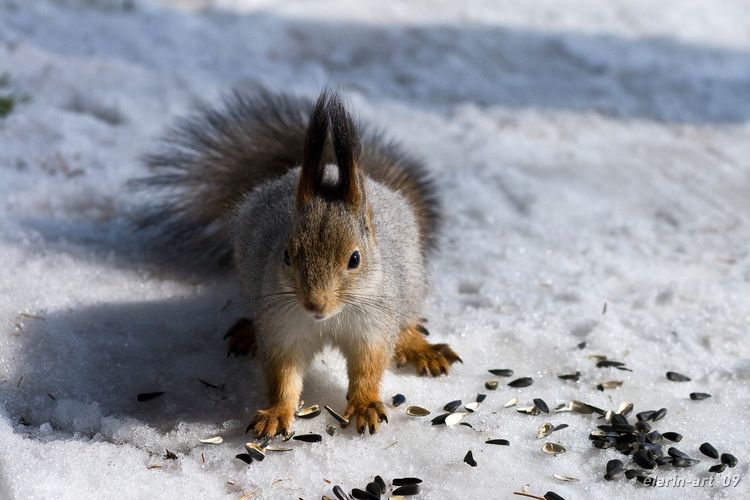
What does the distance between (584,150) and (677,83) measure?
926mm

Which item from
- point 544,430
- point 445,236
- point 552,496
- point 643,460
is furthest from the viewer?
point 445,236

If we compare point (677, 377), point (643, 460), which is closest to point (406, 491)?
point (643, 460)

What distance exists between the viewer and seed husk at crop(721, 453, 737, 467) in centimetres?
178

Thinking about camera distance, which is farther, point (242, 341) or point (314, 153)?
point (242, 341)

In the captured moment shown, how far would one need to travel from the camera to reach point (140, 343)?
215 cm

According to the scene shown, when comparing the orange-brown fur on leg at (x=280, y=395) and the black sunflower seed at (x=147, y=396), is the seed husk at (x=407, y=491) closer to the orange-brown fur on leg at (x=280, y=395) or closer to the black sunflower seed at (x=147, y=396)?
the orange-brown fur on leg at (x=280, y=395)

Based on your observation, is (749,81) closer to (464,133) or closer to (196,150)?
(464,133)

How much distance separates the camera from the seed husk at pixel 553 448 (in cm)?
182

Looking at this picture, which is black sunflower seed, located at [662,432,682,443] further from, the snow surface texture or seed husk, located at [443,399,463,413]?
seed husk, located at [443,399,463,413]

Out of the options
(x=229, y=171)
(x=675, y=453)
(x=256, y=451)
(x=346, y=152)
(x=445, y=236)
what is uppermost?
(x=346, y=152)

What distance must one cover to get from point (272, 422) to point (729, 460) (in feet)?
3.07

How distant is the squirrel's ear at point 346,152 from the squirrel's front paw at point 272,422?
1.51 ft

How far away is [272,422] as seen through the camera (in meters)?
1.81

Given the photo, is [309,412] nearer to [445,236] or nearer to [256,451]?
[256,451]
